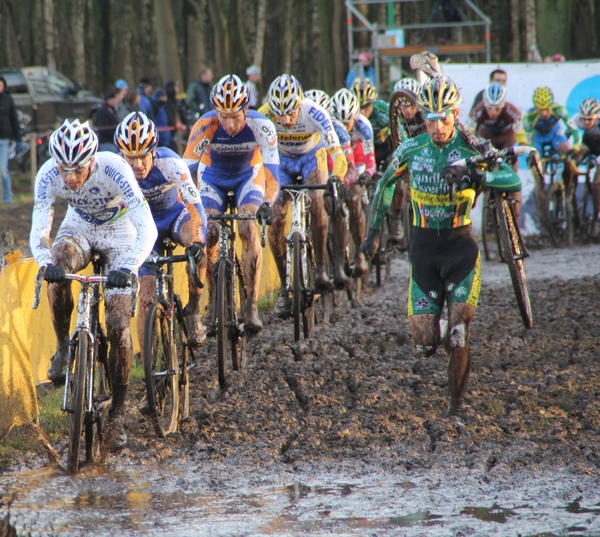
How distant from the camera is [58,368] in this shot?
7.07m

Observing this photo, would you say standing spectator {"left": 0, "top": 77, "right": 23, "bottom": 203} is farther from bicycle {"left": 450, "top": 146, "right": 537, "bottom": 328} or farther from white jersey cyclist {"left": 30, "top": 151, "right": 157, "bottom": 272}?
white jersey cyclist {"left": 30, "top": 151, "right": 157, "bottom": 272}

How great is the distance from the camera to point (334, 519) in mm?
5535

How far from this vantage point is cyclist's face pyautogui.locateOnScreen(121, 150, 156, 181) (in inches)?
304

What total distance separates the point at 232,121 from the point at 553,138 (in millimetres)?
8792

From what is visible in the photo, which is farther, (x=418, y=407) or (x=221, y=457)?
(x=418, y=407)

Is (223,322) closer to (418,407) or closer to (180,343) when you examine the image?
(180,343)

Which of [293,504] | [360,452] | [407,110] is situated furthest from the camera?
[407,110]

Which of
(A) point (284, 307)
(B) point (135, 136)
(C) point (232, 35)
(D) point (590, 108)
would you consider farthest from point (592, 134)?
(C) point (232, 35)

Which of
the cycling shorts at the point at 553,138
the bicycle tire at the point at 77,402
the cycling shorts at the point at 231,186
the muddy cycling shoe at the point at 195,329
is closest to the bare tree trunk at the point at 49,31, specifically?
the cycling shorts at the point at 553,138

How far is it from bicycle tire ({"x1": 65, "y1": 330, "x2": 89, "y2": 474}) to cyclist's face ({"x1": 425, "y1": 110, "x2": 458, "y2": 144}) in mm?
2804

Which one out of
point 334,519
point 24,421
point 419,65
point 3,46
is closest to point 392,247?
point 419,65

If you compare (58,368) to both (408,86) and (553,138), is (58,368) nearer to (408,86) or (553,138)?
(408,86)

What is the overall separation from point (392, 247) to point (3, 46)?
34.6 meters

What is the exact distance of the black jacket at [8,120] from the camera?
64.8 feet
